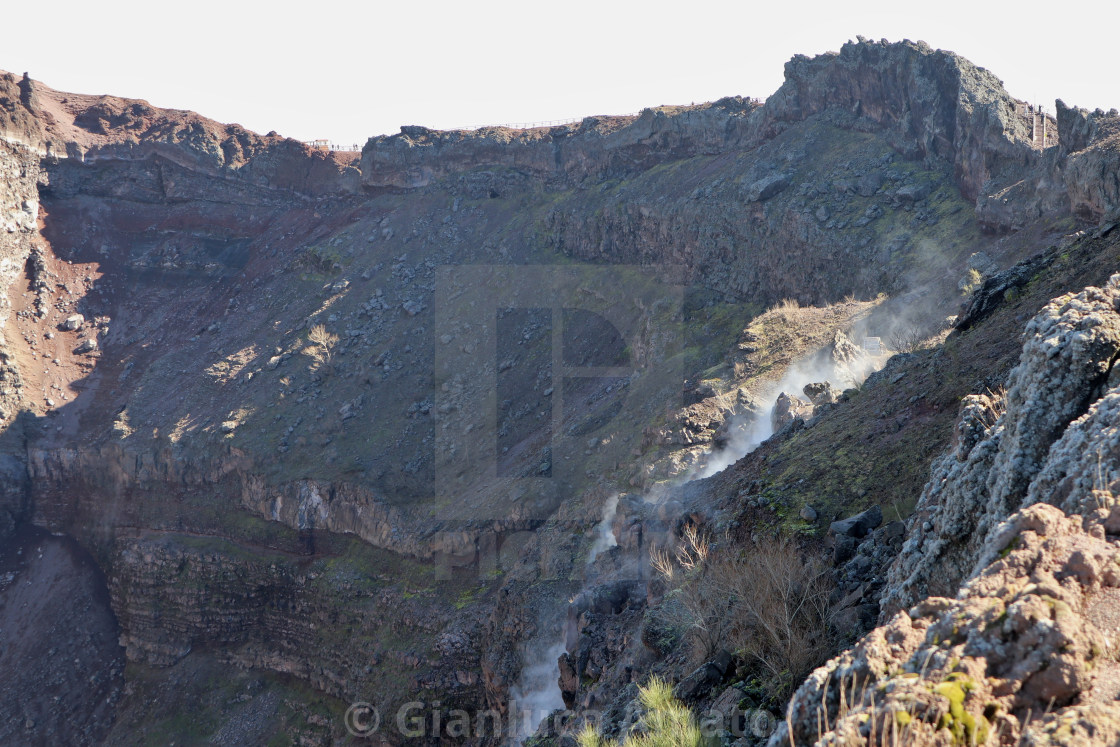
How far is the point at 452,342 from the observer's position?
41.3m

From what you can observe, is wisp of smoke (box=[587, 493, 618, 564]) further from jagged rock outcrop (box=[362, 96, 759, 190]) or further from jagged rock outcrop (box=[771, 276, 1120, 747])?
jagged rock outcrop (box=[362, 96, 759, 190])

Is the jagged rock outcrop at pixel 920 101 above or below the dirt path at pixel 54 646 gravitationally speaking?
above

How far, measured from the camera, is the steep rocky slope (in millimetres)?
23000

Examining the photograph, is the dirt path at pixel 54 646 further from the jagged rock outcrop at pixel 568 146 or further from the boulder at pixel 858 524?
the boulder at pixel 858 524

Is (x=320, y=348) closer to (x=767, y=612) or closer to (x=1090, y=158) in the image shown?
(x=1090, y=158)

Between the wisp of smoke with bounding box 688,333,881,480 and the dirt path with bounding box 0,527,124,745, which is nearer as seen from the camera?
the wisp of smoke with bounding box 688,333,881,480

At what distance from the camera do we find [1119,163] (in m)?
19.5

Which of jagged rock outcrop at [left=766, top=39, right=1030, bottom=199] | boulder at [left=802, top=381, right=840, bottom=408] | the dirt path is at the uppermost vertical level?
jagged rock outcrop at [left=766, top=39, right=1030, bottom=199]

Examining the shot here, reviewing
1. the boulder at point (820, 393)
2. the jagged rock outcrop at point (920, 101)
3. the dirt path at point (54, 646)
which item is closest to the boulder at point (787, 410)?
the boulder at point (820, 393)

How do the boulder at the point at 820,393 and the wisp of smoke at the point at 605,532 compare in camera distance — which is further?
the wisp of smoke at the point at 605,532

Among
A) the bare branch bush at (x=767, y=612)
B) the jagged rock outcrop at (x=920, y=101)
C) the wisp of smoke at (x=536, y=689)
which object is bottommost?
the wisp of smoke at (x=536, y=689)

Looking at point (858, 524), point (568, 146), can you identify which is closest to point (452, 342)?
point (568, 146)

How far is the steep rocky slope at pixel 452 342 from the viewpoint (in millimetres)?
23000

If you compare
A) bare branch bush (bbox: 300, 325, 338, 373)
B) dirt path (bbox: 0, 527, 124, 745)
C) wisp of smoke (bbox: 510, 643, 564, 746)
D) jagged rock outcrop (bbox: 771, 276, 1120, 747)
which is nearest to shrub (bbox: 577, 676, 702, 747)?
jagged rock outcrop (bbox: 771, 276, 1120, 747)
